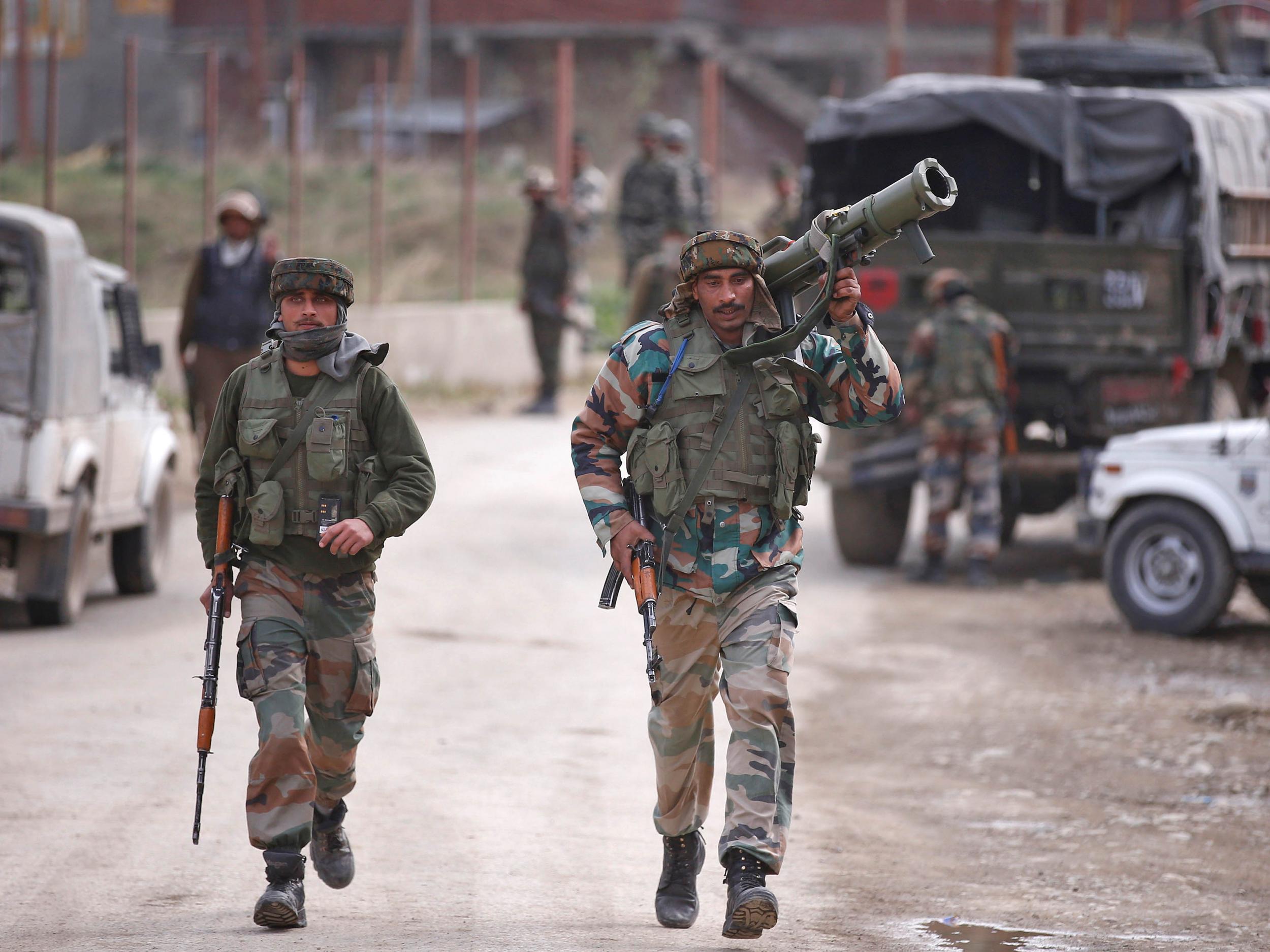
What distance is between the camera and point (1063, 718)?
8.61m

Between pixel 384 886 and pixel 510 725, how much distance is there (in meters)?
2.48

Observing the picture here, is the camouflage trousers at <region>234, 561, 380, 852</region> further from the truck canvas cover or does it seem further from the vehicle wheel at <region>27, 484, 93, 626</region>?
the truck canvas cover

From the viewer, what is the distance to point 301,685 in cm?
502

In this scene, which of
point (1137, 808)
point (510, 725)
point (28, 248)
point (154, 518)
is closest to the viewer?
point (1137, 808)

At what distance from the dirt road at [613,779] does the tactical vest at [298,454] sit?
41.7 inches

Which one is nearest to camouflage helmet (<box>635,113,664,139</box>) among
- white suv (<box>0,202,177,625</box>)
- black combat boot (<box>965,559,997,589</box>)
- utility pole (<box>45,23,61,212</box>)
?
utility pole (<box>45,23,61,212</box>)

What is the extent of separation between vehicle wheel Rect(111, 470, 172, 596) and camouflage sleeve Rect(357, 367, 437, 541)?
558 cm

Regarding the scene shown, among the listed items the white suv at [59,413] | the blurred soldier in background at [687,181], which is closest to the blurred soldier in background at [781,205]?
the blurred soldier in background at [687,181]

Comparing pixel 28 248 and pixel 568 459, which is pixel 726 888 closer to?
pixel 28 248

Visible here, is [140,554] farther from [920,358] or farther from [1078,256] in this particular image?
[1078,256]

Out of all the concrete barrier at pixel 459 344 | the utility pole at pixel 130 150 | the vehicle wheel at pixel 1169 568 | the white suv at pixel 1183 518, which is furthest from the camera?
the concrete barrier at pixel 459 344

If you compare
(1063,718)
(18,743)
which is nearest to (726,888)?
(18,743)

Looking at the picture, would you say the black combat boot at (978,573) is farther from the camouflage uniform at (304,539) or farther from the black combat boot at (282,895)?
the black combat boot at (282,895)

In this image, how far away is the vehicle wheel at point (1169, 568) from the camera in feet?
33.4
